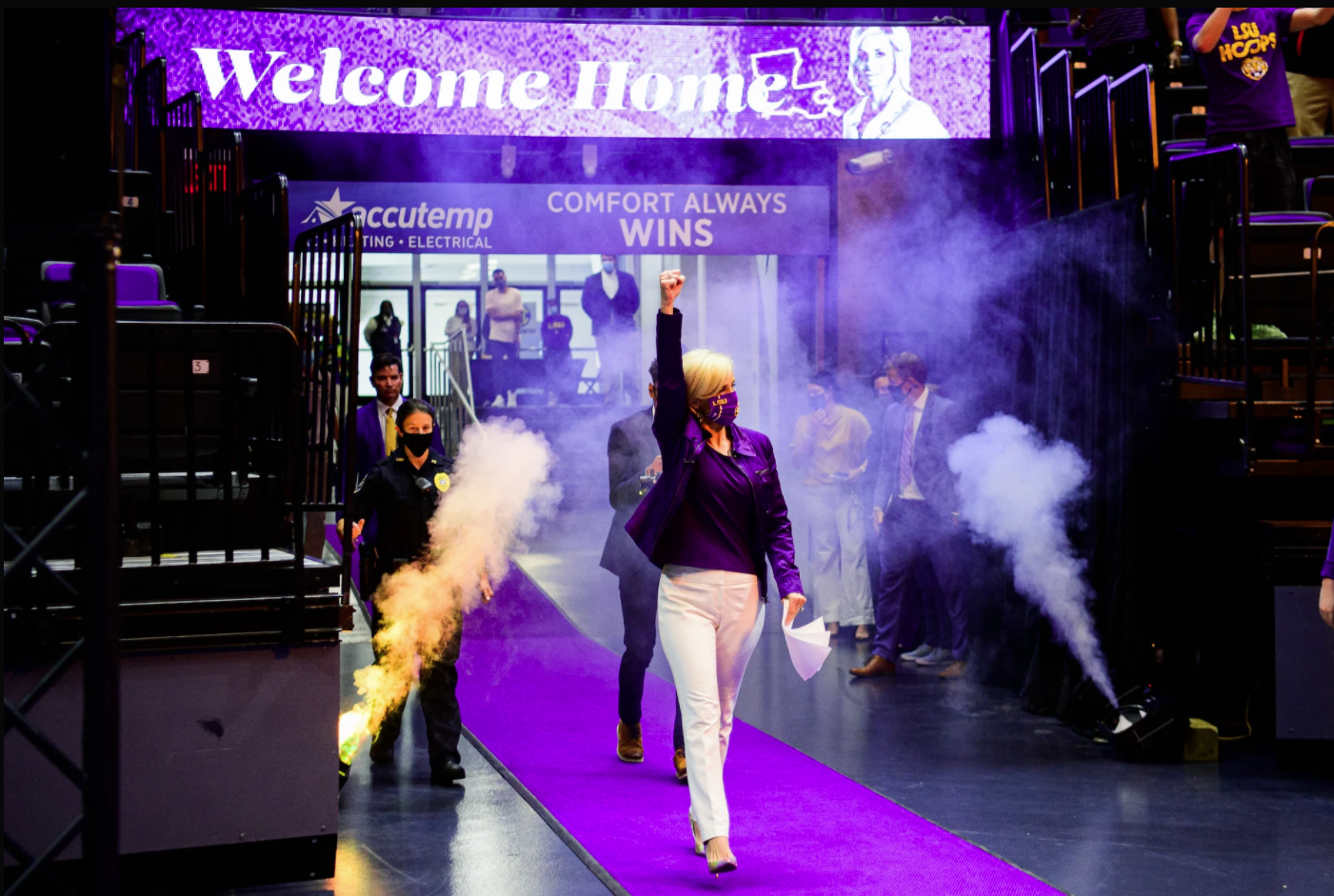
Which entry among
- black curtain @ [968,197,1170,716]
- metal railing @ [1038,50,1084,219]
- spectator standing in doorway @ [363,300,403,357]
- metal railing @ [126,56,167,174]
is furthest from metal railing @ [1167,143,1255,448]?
spectator standing in doorway @ [363,300,403,357]

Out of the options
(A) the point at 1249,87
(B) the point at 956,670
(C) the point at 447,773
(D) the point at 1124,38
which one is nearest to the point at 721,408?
(C) the point at 447,773

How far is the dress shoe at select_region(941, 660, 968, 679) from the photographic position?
8.24 metres

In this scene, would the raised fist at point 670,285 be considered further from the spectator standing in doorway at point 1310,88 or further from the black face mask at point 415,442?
the spectator standing in doorway at point 1310,88

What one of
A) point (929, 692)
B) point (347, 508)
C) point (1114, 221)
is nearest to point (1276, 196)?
point (1114, 221)

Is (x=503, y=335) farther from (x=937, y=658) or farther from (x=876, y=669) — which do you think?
(x=876, y=669)

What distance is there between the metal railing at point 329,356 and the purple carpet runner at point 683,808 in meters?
1.48

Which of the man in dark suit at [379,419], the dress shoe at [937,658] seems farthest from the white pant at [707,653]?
the dress shoe at [937,658]

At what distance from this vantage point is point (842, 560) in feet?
31.6

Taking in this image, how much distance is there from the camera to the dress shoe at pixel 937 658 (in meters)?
8.70

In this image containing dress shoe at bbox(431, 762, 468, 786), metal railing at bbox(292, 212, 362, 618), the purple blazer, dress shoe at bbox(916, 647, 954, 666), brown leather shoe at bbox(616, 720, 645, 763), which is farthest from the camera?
dress shoe at bbox(916, 647, 954, 666)

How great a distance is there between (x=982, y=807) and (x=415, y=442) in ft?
10.3

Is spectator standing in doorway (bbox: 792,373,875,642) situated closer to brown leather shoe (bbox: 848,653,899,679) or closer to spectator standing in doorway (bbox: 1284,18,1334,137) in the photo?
brown leather shoe (bbox: 848,653,899,679)

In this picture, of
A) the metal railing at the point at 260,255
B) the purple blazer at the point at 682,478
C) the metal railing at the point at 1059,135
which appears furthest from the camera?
the metal railing at the point at 1059,135

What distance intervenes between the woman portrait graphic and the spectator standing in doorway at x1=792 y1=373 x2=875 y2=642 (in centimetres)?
199
